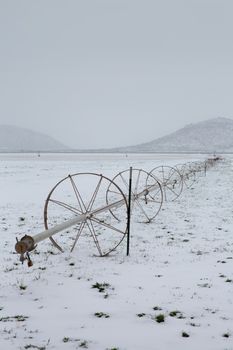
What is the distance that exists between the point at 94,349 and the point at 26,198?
1841cm

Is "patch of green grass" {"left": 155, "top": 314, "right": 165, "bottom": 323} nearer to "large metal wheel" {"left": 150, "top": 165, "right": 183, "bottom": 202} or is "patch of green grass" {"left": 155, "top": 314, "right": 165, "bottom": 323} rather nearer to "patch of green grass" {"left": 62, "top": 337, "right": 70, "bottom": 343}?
"patch of green grass" {"left": 62, "top": 337, "right": 70, "bottom": 343}

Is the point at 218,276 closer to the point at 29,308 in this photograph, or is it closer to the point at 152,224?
the point at 29,308

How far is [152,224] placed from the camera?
615 inches

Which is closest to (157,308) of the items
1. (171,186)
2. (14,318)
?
(14,318)

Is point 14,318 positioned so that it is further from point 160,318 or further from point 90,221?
point 90,221

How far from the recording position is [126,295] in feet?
25.9

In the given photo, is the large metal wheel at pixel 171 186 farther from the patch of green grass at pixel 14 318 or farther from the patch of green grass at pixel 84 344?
the patch of green grass at pixel 84 344

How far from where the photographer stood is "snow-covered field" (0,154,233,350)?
6066 millimetres

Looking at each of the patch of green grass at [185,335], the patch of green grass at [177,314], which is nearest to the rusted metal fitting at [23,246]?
the patch of green grass at [177,314]

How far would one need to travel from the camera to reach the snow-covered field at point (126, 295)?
607 cm

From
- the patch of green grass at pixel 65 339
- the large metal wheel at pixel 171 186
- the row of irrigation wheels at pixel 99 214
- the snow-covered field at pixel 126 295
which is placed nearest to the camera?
the patch of green grass at pixel 65 339

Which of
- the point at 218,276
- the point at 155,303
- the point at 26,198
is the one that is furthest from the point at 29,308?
the point at 26,198

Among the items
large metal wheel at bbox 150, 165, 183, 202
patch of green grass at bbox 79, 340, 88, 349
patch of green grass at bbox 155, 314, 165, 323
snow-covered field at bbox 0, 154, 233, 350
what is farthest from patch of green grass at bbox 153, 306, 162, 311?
large metal wheel at bbox 150, 165, 183, 202

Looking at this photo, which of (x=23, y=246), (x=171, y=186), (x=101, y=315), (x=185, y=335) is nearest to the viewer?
(x=185, y=335)
